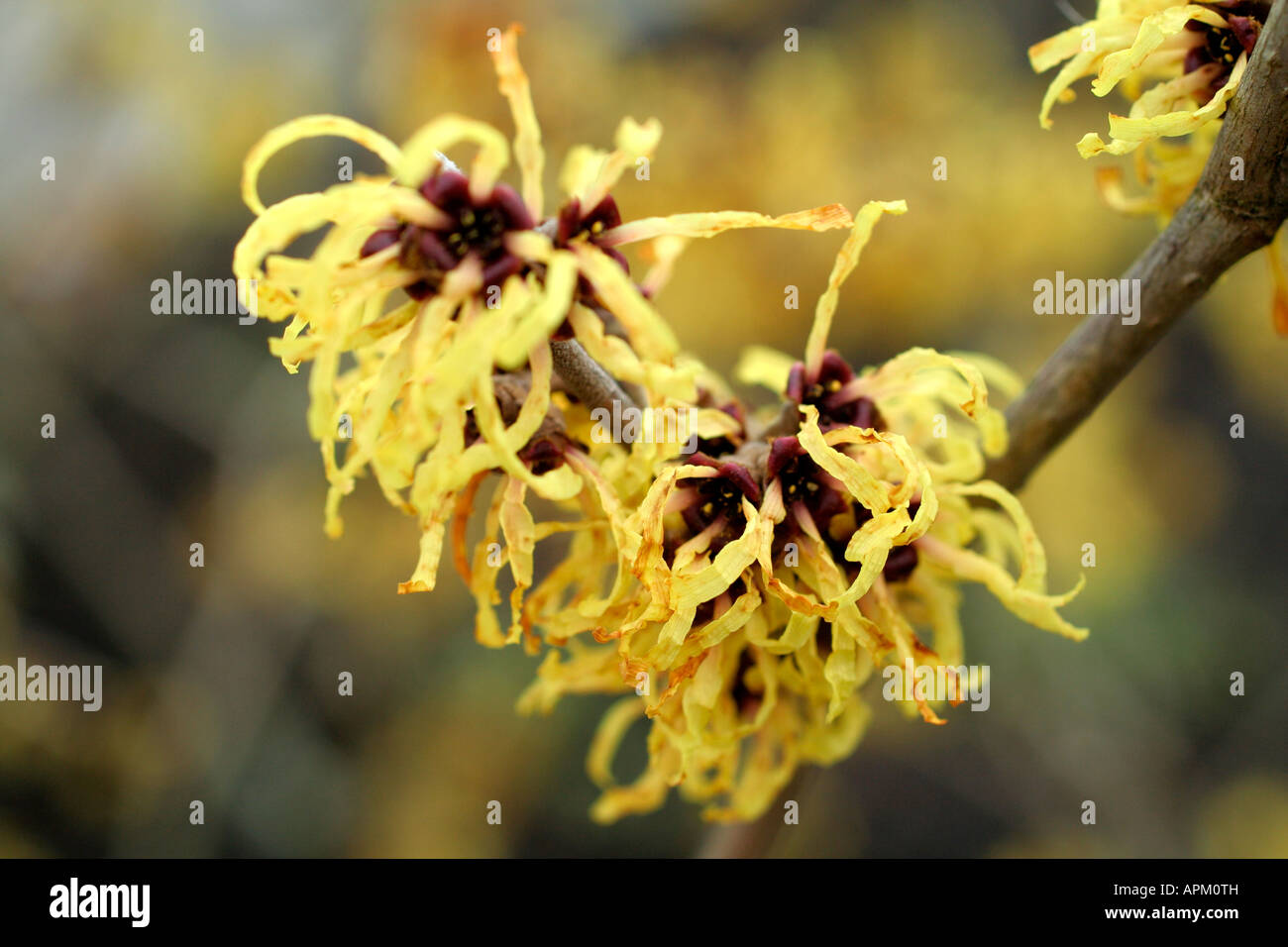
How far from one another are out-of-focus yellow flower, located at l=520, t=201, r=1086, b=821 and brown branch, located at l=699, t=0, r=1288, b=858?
5 centimetres

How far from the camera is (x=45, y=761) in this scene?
2.38 metres

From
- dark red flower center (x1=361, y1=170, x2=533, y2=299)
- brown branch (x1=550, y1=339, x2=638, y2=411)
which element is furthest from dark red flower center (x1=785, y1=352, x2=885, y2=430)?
dark red flower center (x1=361, y1=170, x2=533, y2=299)

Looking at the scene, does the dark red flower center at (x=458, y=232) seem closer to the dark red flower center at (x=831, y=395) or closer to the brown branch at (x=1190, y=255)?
the dark red flower center at (x=831, y=395)

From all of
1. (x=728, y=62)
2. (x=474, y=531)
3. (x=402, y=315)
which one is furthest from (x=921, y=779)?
(x=402, y=315)

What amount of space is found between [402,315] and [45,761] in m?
2.34

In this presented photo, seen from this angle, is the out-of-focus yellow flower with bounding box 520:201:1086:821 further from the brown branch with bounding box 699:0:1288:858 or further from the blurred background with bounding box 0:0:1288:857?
the blurred background with bounding box 0:0:1288:857

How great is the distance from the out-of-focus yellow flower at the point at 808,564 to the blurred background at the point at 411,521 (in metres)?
1.45

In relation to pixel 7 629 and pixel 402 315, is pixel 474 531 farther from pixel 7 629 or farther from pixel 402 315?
pixel 402 315

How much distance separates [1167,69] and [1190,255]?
0.58 feet

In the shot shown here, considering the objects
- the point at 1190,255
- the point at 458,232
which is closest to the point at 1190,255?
the point at 1190,255

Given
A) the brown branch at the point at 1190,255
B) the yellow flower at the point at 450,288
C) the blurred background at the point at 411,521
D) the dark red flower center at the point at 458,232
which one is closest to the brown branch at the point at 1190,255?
the brown branch at the point at 1190,255

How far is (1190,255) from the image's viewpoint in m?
0.78

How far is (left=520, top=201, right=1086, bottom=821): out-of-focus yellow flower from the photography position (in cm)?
73

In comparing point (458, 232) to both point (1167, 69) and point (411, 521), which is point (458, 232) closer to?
point (1167, 69)
